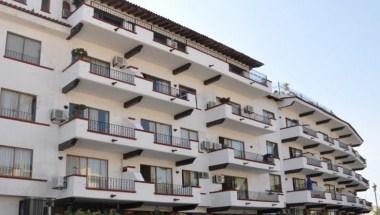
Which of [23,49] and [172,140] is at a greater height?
[23,49]

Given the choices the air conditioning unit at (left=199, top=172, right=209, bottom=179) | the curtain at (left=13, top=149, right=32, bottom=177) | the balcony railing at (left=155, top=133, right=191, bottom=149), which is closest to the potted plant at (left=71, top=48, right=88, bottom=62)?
the curtain at (left=13, top=149, right=32, bottom=177)

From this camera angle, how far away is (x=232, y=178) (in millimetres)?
34531

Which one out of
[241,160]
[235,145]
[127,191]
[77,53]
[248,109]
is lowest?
[127,191]

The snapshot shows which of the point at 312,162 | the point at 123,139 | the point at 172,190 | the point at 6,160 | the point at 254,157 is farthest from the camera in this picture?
the point at 312,162

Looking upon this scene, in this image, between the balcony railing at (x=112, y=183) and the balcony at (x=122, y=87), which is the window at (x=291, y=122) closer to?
the balcony at (x=122, y=87)

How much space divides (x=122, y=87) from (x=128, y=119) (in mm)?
2437

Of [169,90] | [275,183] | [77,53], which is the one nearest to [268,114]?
[275,183]

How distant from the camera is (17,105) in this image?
23562 mm

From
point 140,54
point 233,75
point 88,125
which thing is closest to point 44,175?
point 88,125

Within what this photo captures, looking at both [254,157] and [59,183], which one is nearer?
[59,183]

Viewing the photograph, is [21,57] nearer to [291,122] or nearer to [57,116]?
[57,116]

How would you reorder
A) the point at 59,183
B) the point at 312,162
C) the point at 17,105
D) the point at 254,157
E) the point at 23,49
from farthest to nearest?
the point at 312,162, the point at 254,157, the point at 23,49, the point at 17,105, the point at 59,183

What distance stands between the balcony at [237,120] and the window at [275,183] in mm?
4390

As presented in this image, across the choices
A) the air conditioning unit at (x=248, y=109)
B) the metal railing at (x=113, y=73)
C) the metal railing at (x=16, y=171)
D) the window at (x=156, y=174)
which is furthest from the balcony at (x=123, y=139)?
the air conditioning unit at (x=248, y=109)
